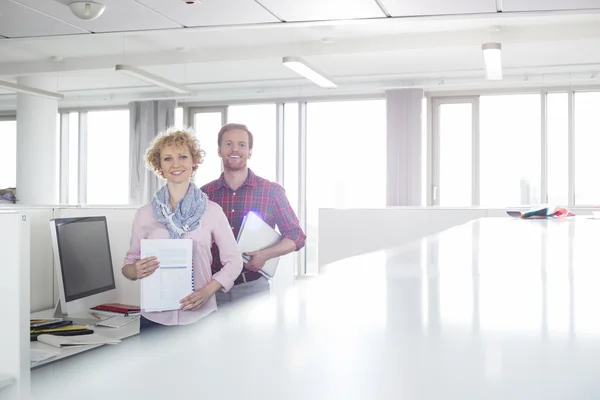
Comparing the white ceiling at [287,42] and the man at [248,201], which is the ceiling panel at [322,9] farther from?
the man at [248,201]

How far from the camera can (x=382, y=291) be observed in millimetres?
421

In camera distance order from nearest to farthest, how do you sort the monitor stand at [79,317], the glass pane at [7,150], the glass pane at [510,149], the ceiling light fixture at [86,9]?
the monitor stand at [79,317] → the ceiling light fixture at [86,9] → the glass pane at [510,149] → the glass pane at [7,150]

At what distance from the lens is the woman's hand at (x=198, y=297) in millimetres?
2486

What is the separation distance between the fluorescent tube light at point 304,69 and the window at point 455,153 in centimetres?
240

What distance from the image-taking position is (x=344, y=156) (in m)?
9.55

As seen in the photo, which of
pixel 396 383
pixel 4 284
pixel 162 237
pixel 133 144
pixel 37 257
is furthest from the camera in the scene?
pixel 133 144

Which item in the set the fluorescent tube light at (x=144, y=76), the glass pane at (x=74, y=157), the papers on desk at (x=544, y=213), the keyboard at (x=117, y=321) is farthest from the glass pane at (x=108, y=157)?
the papers on desk at (x=544, y=213)

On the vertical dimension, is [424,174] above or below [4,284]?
above

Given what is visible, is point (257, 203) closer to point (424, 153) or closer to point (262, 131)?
point (424, 153)

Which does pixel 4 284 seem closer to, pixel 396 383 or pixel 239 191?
pixel 239 191

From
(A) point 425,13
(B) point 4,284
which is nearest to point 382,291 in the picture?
(B) point 4,284

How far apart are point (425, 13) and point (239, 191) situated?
2.54 meters

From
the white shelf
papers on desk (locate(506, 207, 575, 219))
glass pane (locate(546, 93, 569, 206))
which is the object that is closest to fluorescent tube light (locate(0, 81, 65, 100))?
the white shelf

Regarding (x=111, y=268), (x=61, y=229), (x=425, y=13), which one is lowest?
(x=111, y=268)
